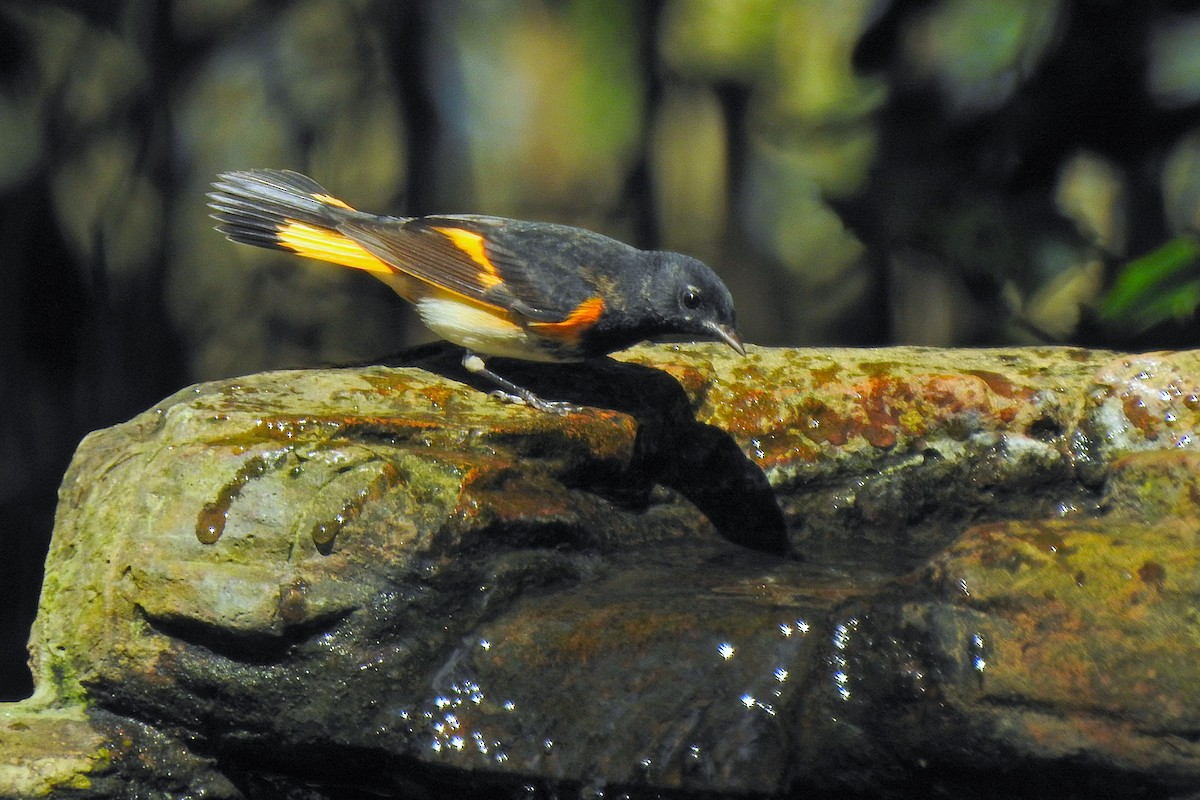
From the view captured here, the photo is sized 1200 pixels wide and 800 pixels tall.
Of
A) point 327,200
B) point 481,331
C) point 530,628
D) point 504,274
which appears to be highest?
point 327,200

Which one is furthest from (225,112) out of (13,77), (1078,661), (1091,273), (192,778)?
(1078,661)

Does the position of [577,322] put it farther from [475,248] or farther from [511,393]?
[475,248]

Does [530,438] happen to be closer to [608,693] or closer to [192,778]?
[608,693]

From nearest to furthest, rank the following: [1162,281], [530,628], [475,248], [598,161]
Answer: [530,628] → [475,248] → [1162,281] → [598,161]

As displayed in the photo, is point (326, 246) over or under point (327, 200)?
under

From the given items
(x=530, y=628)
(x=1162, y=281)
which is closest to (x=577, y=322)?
(x=530, y=628)

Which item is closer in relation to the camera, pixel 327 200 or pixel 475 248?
pixel 475 248

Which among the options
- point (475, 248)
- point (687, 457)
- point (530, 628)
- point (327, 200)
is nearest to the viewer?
point (530, 628)
